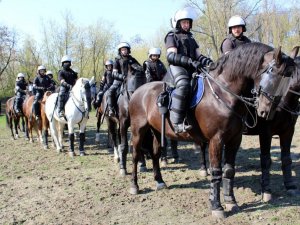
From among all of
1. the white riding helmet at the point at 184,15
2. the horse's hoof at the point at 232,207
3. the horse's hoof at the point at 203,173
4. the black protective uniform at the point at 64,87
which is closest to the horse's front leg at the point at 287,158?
the horse's hoof at the point at 232,207

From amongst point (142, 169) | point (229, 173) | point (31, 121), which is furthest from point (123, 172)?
point (31, 121)

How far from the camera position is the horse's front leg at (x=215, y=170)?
5.02 meters

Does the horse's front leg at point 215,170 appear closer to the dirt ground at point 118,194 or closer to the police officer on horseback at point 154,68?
the dirt ground at point 118,194

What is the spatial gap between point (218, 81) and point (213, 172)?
131cm

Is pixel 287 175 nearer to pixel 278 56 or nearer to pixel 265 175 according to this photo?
pixel 265 175

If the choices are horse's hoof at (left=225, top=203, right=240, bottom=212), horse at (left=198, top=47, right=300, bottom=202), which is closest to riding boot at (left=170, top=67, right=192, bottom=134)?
horse at (left=198, top=47, right=300, bottom=202)

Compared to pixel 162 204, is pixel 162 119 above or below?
above

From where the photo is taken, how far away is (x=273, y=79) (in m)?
4.40

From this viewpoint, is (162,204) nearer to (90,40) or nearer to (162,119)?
(162,119)

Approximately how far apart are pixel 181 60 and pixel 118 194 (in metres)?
2.77

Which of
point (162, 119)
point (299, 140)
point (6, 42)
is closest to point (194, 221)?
point (162, 119)

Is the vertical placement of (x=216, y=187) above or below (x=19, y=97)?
below

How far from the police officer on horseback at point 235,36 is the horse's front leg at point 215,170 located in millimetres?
1950

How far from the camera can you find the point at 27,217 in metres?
5.46
